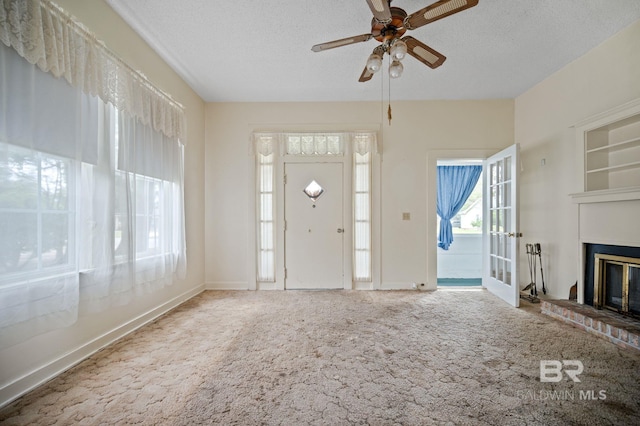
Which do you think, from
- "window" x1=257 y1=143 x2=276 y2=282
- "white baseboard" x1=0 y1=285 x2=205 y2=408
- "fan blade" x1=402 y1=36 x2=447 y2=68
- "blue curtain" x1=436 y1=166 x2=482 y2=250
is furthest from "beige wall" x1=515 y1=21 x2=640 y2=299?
"white baseboard" x1=0 y1=285 x2=205 y2=408

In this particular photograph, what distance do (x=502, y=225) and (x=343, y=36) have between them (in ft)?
9.91

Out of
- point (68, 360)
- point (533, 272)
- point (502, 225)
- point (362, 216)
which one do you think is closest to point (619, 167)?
point (502, 225)

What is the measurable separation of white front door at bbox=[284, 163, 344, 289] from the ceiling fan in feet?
6.65

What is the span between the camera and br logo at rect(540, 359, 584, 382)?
186cm

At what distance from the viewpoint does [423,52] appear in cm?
229

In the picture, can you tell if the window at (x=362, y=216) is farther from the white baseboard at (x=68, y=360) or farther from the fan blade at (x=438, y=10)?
the white baseboard at (x=68, y=360)

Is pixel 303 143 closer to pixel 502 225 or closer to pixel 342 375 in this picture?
pixel 502 225

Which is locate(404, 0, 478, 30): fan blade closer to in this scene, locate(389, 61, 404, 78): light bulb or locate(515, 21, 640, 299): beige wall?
locate(389, 61, 404, 78): light bulb

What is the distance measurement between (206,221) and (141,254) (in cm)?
160

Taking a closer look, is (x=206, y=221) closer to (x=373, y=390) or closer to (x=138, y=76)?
(x=138, y=76)

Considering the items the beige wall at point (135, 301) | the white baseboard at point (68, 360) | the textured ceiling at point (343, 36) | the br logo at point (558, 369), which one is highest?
the textured ceiling at point (343, 36)

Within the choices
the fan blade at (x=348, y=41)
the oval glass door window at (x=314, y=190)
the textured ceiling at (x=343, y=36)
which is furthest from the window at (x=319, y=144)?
the fan blade at (x=348, y=41)

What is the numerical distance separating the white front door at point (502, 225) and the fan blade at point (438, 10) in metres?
2.22

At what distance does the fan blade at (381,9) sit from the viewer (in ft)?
5.48
